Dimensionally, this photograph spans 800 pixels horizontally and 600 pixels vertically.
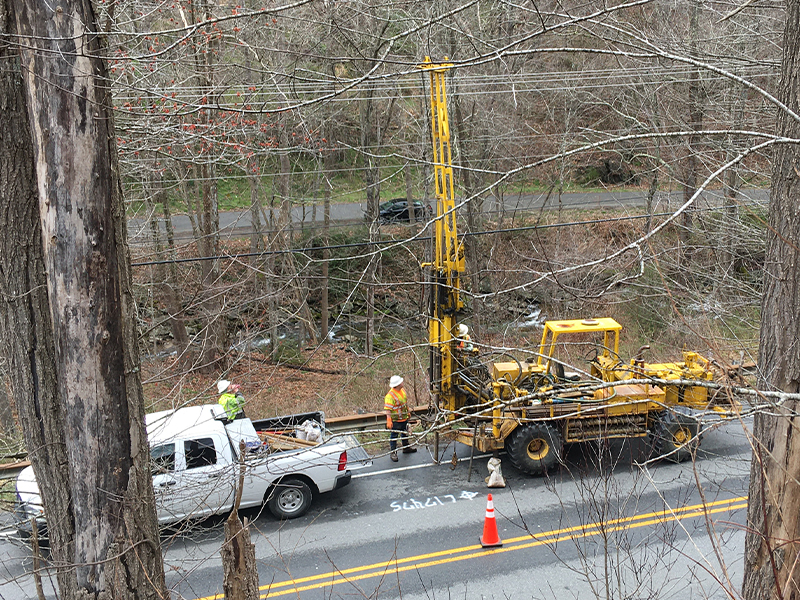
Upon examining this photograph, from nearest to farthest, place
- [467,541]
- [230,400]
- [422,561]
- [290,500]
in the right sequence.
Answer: [422,561]
[467,541]
[230,400]
[290,500]

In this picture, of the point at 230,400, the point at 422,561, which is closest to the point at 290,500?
the point at 230,400

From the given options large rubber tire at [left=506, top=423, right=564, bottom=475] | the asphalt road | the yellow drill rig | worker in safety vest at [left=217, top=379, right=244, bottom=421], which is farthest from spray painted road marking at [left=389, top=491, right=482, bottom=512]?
worker in safety vest at [left=217, top=379, right=244, bottom=421]

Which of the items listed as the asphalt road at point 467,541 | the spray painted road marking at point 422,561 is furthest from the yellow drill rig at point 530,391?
the spray painted road marking at point 422,561

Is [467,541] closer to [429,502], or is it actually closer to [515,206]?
[429,502]

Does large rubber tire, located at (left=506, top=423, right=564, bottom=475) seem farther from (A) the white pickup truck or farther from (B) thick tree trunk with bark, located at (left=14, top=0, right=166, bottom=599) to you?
(B) thick tree trunk with bark, located at (left=14, top=0, right=166, bottom=599)

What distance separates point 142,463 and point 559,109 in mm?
20915

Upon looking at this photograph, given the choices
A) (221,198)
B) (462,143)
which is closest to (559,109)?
(462,143)

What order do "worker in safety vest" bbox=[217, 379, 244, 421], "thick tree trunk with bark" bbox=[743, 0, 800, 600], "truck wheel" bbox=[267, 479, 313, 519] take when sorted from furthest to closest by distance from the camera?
"truck wheel" bbox=[267, 479, 313, 519], "worker in safety vest" bbox=[217, 379, 244, 421], "thick tree trunk with bark" bbox=[743, 0, 800, 600]

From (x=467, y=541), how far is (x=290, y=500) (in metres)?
2.70

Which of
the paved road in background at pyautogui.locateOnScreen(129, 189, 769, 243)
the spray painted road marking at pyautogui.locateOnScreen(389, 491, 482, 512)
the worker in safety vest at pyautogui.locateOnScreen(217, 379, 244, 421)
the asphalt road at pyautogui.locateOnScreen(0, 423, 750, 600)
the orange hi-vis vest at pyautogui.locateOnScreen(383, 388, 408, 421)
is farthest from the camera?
the paved road in background at pyautogui.locateOnScreen(129, 189, 769, 243)

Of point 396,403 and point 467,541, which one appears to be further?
point 396,403

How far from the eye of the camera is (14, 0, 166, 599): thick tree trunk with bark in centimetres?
394

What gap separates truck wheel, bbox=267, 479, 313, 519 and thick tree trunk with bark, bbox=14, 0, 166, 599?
5.43 metres

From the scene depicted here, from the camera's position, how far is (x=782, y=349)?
4.44m
